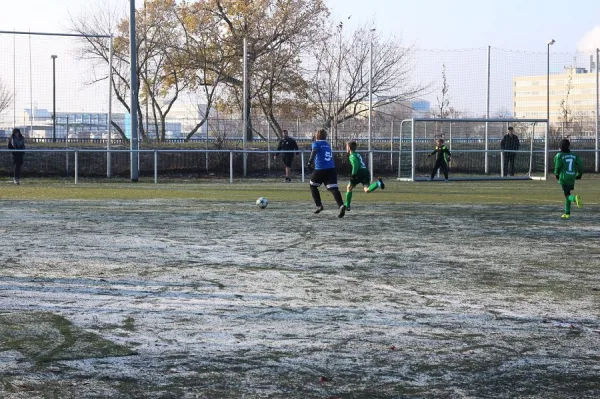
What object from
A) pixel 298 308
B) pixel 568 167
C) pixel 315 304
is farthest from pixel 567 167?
pixel 298 308

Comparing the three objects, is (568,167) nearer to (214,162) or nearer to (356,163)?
(356,163)

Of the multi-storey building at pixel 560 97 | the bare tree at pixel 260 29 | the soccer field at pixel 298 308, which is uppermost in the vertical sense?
the bare tree at pixel 260 29

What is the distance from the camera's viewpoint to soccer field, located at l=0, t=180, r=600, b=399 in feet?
17.0

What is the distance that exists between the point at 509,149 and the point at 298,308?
92.6 ft

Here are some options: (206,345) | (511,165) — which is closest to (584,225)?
(206,345)

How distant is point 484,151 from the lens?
111 feet

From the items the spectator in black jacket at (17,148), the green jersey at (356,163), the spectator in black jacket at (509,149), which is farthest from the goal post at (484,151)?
the green jersey at (356,163)

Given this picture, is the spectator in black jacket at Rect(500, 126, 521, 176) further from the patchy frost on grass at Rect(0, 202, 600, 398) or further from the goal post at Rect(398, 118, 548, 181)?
the patchy frost on grass at Rect(0, 202, 600, 398)

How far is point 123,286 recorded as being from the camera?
8461 mm

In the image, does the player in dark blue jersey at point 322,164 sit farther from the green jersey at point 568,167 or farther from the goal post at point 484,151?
the goal post at point 484,151

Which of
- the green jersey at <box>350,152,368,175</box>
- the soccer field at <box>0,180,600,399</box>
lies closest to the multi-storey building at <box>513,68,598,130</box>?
the green jersey at <box>350,152,368,175</box>

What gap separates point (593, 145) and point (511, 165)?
6493mm

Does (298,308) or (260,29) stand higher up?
(260,29)

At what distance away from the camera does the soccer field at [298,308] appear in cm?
520
